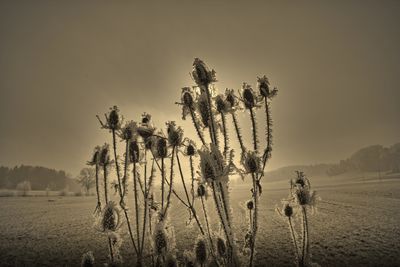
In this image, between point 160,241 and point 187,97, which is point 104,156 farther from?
point 187,97

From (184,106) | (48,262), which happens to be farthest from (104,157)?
(48,262)

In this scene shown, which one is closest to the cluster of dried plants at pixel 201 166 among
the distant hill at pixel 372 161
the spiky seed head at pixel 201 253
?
the spiky seed head at pixel 201 253

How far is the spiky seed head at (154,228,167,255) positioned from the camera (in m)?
3.09

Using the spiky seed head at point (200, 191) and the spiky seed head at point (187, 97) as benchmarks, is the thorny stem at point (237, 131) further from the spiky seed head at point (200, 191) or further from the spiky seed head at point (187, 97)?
the spiky seed head at point (200, 191)

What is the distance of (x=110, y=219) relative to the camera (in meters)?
3.01

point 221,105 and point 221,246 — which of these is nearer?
point 221,105

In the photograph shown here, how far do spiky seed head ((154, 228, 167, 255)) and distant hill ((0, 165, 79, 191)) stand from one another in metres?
126

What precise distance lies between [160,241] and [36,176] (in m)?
139

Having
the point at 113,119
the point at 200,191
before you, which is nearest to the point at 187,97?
the point at 113,119

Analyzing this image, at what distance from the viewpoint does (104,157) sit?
3676 mm

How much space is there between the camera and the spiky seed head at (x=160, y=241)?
3.09m

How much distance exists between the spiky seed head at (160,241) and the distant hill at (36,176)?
126 metres

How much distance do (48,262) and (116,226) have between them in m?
1.82

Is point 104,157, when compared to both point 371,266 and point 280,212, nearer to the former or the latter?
point 280,212
